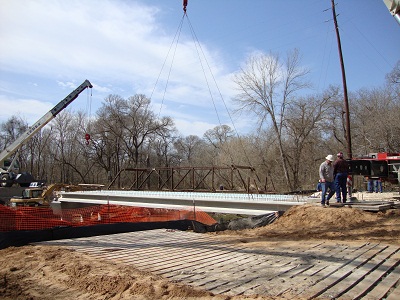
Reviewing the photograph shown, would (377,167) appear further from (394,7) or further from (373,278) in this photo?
(373,278)

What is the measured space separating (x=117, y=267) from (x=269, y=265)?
2460 millimetres

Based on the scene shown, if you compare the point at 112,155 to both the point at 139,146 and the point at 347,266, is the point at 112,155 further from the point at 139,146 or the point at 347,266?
the point at 347,266

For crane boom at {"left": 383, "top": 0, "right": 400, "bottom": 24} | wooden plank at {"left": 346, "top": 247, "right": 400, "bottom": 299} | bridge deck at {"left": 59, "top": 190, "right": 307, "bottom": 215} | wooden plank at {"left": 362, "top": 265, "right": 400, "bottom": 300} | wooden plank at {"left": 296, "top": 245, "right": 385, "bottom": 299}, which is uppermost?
crane boom at {"left": 383, "top": 0, "right": 400, "bottom": 24}

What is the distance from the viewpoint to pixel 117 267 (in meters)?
5.50

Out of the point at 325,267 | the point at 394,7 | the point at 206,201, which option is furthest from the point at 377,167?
the point at 325,267

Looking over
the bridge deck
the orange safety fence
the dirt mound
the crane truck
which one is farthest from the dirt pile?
the crane truck

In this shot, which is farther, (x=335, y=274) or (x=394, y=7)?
(x=394, y=7)

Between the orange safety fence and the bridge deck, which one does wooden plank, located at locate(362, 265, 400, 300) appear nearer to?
the bridge deck

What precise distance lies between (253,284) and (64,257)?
12.4ft

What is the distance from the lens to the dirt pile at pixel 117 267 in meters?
4.57

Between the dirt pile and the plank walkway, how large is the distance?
0.34 m

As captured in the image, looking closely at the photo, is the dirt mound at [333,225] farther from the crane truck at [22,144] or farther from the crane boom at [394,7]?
the crane truck at [22,144]

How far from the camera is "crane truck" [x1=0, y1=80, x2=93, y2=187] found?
1097 inches

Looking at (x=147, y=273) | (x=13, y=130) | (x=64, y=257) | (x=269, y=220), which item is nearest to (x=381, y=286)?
(x=147, y=273)
